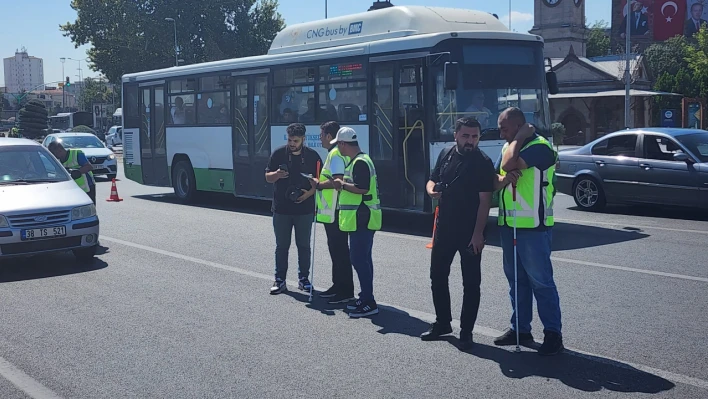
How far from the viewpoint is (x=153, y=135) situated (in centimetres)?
2016

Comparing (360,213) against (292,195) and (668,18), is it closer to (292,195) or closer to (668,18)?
(292,195)

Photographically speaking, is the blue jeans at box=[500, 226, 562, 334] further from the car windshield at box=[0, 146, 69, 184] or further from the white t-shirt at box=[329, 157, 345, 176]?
the car windshield at box=[0, 146, 69, 184]

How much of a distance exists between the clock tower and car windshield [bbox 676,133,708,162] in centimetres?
7522

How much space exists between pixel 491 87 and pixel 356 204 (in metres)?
5.79

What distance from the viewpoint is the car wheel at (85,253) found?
422 inches

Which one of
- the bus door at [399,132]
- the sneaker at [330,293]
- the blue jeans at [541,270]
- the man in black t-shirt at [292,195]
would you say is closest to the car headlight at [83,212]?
the man in black t-shirt at [292,195]

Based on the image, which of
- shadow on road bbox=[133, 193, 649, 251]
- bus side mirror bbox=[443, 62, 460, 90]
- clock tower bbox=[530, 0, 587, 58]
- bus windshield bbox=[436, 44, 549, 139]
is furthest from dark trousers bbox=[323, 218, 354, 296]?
clock tower bbox=[530, 0, 587, 58]

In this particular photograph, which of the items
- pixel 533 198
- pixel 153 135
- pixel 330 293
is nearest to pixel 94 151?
pixel 153 135

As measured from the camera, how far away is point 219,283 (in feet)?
30.7

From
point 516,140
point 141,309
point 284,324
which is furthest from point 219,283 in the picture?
point 516,140

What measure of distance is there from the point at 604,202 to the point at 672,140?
1.72 m

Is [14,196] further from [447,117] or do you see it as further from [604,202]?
[604,202]

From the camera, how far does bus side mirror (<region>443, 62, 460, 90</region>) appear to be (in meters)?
12.1

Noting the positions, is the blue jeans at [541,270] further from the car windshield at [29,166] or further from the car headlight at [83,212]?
the car windshield at [29,166]
